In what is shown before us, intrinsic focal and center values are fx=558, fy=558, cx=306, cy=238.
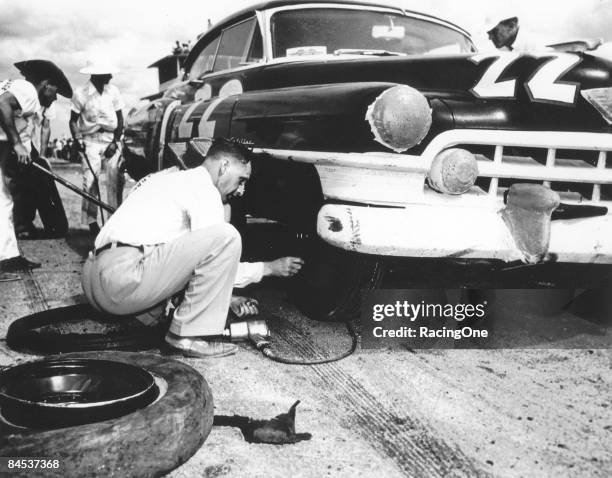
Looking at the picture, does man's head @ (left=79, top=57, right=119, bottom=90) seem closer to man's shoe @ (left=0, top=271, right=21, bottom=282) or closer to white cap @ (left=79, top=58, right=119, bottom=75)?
white cap @ (left=79, top=58, right=119, bottom=75)

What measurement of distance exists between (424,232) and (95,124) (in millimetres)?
4436

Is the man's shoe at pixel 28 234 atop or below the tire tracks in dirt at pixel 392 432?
atop

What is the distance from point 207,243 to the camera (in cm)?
226

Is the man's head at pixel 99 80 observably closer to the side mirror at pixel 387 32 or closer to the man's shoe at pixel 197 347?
the side mirror at pixel 387 32

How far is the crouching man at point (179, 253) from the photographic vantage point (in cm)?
222

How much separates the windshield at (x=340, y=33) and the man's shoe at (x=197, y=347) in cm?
187

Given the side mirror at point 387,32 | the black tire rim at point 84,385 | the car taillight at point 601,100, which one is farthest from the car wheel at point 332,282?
the side mirror at point 387,32

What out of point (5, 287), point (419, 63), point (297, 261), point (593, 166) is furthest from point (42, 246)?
point (593, 166)

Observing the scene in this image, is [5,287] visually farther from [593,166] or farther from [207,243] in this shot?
[593,166]

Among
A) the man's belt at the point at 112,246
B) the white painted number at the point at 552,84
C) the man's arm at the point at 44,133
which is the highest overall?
the white painted number at the point at 552,84

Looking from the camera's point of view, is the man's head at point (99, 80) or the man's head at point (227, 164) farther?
the man's head at point (99, 80)

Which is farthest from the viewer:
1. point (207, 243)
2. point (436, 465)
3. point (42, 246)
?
point (42, 246)

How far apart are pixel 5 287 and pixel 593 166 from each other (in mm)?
3304

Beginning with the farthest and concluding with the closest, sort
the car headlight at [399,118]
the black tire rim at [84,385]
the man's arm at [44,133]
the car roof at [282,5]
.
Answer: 1. the man's arm at [44,133]
2. the car roof at [282,5]
3. the car headlight at [399,118]
4. the black tire rim at [84,385]
